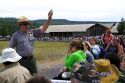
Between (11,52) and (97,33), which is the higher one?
(11,52)

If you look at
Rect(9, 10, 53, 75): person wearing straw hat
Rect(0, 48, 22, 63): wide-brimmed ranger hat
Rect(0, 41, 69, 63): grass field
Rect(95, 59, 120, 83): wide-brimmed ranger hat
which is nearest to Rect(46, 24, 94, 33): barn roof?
Rect(0, 41, 69, 63): grass field

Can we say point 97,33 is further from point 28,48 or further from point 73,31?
point 28,48

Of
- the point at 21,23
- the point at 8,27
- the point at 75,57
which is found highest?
the point at 21,23

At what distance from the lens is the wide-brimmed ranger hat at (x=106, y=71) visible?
254 inches

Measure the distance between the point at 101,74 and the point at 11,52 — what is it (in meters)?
1.49

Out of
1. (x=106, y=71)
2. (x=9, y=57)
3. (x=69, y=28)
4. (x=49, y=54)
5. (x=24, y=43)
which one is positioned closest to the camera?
(x=106, y=71)

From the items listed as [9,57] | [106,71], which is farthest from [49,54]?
[106,71]

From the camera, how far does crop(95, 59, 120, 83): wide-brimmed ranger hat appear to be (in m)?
6.45

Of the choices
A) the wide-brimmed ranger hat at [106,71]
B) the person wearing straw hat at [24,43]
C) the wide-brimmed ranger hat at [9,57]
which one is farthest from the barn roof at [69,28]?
the wide-brimmed ranger hat at [106,71]

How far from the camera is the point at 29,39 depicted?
32.2ft

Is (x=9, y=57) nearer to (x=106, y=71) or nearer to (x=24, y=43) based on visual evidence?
(x=106, y=71)

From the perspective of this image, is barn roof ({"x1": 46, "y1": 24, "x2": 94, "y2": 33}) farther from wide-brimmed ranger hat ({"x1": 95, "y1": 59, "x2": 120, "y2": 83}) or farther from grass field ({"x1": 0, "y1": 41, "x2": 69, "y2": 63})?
wide-brimmed ranger hat ({"x1": 95, "y1": 59, "x2": 120, "y2": 83})

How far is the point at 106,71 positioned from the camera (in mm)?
6512

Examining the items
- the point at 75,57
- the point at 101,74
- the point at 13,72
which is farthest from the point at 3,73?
the point at 75,57
